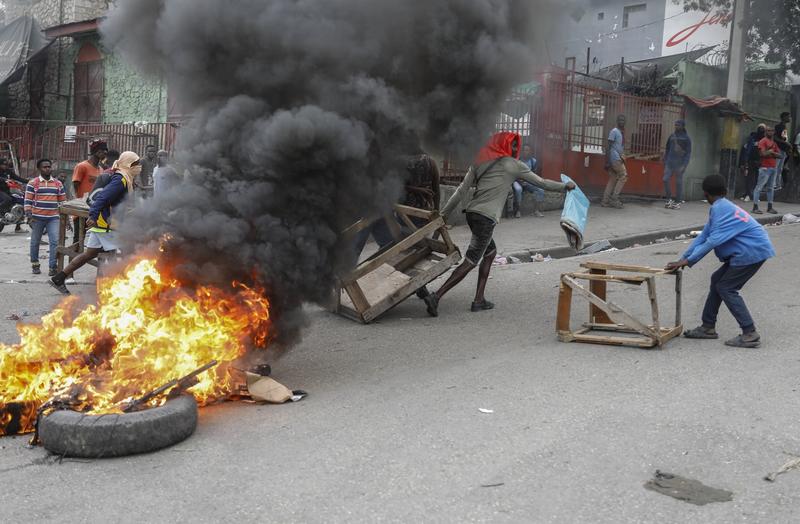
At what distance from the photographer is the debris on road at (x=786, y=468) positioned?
3492 millimetres

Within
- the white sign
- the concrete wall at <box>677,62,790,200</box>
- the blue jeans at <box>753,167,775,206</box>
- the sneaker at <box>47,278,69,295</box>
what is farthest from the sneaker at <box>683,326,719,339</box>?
the white sign

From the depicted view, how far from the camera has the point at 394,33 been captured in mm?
5551

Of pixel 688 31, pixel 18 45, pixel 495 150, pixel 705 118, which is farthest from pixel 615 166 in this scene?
pixel 18 45

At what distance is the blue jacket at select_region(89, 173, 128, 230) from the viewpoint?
24.7 ft

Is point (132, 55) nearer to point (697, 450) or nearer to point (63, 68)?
point (697, 450)

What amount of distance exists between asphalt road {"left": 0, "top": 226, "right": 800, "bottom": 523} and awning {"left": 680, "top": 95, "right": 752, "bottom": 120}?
13223mm

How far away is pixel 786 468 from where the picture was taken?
11.8ft

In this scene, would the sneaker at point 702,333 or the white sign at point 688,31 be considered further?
the white sign at point 688,31

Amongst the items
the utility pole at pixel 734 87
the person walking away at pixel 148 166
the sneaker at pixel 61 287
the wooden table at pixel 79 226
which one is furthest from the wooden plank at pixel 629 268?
the utility pole at pixel 734 87

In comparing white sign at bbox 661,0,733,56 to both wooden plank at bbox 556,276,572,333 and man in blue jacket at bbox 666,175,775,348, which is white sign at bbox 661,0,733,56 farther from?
wooden plank at bbox 556,276,572,333

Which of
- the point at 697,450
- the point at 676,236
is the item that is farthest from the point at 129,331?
the point at 676,236

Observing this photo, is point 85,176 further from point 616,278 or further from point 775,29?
point 775,29

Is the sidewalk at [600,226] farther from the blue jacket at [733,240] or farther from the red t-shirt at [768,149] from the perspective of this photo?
the blue jacket at [733,240]

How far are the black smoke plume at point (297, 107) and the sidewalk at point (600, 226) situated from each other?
5301 mm
